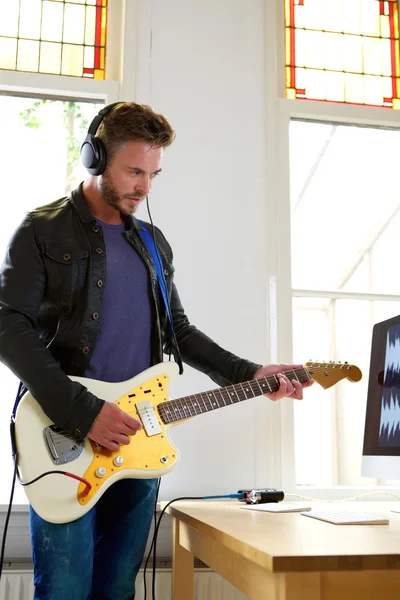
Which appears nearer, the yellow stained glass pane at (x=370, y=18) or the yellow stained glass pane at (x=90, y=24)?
the yellow stained glass pane at (x=90, y=24)

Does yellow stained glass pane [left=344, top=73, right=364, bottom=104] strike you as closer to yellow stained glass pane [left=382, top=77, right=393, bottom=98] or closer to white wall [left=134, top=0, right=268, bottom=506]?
yellow stained glass pane [left=382, top=77, right=393, bottom=98]

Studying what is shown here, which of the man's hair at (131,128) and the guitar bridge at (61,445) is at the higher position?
the man's hair at (131,128)

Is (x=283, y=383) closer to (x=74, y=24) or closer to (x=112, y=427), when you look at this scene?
(x=112, y=427)

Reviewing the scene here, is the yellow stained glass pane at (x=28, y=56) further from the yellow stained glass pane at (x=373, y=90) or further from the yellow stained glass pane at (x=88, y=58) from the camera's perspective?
the yellow stained glass pane at (x=373, y=90)

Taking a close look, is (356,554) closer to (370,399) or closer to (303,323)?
(370,399)

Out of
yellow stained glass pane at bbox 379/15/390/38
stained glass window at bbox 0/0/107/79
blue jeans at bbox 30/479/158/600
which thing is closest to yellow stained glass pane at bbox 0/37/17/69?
stained glass window at bbox 0/0/107/79

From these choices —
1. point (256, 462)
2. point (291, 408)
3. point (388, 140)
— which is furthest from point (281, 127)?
point (256, 462)

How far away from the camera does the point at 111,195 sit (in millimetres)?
1743

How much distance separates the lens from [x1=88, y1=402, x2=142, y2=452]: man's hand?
1499 millimetres

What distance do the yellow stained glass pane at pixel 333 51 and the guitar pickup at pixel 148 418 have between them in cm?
A: 171

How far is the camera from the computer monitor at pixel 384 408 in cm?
167

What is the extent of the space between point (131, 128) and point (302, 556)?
1.18 m

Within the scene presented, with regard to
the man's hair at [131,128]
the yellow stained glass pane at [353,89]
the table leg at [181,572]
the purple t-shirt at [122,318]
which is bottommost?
the table leg at [181,572]

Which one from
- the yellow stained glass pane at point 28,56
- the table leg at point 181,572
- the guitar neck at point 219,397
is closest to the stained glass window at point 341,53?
the yellow stained glass pane at point 28,56
